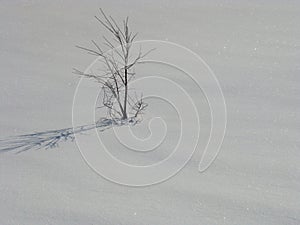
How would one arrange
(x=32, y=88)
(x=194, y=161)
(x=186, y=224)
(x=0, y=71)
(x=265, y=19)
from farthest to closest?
(x=265, y=19)
(x=0, y=71)
(x=32, y=88)
(x=194, y=161)
(x=186, y=224)

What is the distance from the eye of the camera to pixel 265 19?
11.9ft

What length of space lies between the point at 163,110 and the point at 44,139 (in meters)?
0.55

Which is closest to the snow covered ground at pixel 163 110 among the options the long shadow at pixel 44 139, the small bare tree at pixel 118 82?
the long shadow at pixel 44 139

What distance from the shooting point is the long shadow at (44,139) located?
2.34 meters

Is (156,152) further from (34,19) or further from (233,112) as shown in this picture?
(34,19)

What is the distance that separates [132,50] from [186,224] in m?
1.43

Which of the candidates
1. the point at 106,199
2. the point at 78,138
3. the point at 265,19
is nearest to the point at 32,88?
the point at 78,138

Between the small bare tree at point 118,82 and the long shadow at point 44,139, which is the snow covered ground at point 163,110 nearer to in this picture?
the long shadow at point 44,139

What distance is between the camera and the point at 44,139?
2.39m

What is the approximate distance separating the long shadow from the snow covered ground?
39 mm

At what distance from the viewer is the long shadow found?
92.2 inches

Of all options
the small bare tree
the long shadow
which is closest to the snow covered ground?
the long shadow

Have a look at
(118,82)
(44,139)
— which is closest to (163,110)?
(118,82)

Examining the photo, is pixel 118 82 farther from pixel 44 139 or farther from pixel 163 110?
pixel 44 139
